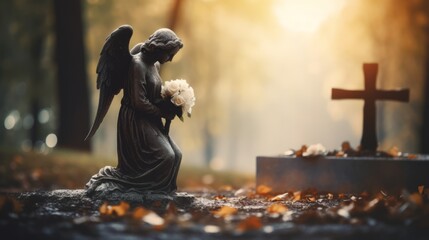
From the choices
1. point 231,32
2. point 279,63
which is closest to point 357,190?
point 231,32

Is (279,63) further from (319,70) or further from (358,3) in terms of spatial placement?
(358,3)

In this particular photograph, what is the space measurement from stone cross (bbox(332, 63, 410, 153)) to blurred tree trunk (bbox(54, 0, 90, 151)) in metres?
7.53

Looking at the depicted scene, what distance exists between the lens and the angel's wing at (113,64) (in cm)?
728

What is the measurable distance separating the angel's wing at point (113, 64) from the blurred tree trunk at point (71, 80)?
8.63 meters

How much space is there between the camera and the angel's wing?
23.9ft

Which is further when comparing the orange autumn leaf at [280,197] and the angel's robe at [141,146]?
the orange autumn leaf at [280,197]

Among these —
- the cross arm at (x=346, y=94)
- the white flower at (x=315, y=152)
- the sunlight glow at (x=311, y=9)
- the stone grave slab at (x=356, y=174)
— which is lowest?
the stone grave slab at (x=356, y=174)

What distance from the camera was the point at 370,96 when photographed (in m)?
10.7

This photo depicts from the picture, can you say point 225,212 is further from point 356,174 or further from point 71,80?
point 71,80

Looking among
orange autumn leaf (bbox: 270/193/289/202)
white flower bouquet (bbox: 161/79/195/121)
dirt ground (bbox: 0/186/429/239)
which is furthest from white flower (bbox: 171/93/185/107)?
orange autumn leaf (bbox: 270/193/289/202)

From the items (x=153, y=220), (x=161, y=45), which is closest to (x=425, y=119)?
(x=161, y=45)

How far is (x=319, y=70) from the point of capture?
85.7 ft

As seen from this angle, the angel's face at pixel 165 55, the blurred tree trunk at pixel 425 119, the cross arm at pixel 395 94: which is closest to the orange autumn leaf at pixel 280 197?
the angel's face at pixel 165 55

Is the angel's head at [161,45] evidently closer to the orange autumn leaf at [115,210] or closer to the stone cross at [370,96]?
the orange autumn leaf at [115,210]
